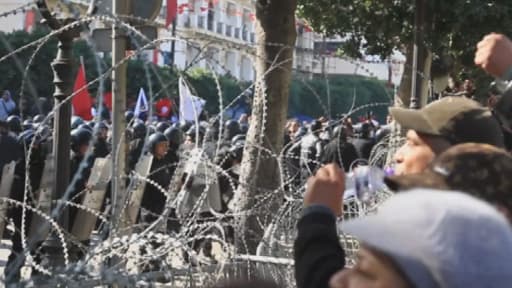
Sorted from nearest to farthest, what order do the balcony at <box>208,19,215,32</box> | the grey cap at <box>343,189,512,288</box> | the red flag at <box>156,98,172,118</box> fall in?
1. the grey cap at <box>343,189,512,288</box>
2. the red flag at <box>156,98,172,118</box>
3. the balcony at <box>208,19,215,32</box>

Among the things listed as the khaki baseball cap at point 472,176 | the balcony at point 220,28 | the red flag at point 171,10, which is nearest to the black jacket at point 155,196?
the red flag at point 171,10

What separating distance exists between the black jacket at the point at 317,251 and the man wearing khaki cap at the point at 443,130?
1.49 ft

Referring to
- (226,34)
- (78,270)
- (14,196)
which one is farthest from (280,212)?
(226,34)

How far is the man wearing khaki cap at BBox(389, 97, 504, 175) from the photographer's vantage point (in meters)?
2.55

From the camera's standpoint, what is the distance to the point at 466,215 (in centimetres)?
127

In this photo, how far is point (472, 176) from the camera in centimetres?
189

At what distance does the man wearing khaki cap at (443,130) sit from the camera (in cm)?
255

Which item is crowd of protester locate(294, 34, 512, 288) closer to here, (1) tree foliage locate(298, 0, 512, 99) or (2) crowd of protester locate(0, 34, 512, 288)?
(2) crowd of protester locate(0, 34, 512, 288)

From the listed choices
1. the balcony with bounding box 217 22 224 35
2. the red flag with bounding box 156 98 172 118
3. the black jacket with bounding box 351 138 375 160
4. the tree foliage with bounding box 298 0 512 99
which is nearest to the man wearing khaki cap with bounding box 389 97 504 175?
the tree foliage with bounding box 298 0 512 99

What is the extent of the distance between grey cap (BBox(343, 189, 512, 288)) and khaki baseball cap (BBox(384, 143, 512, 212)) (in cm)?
48

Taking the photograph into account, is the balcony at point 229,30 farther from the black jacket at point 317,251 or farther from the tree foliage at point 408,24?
the black jacket at point 317,251

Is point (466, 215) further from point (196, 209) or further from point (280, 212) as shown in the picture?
point (280, 212)

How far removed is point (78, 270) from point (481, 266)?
169cm

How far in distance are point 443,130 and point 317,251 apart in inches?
24.6
